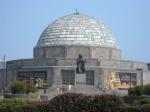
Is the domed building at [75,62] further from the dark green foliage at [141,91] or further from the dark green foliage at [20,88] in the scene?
the dark green foliage at [141,91]

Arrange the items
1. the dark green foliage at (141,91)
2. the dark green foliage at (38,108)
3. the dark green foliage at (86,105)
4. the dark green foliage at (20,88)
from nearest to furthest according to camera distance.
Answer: the dark green foliage at (86,105) < the dark green foliage at (38,108) < the dark green foliage at (141,91) < the dark green foliage at (20,88)

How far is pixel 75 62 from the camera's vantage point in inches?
1727

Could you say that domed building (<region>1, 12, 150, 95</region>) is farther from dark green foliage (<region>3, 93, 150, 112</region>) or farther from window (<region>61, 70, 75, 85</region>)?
dark green foliage (<region>3, 93, 150, 112</region>)

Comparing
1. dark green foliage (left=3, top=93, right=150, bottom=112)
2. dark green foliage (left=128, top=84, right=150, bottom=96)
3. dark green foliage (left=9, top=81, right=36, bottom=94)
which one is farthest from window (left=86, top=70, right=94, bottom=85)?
dark green foliage (left=3, top=93, right=150, bottom=112)

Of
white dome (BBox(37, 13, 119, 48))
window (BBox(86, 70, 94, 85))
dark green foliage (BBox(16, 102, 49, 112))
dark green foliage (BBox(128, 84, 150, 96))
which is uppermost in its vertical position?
white dome (BBox(37, 13, 119, 48))

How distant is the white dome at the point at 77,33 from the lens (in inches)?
1933

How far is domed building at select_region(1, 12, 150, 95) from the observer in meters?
43.4

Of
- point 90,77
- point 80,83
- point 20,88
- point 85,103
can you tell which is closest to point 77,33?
point 90,77

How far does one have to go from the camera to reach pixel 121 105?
1459cm

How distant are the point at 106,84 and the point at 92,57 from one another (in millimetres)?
3880

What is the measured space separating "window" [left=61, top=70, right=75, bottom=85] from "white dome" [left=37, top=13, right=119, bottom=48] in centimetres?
501

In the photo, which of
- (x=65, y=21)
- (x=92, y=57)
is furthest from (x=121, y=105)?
(x=65, y=21)

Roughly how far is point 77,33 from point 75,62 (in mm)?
6617

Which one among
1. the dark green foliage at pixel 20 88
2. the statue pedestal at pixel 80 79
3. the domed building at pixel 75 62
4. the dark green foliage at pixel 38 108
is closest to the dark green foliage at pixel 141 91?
the statue pedestal at pixel 80 79
